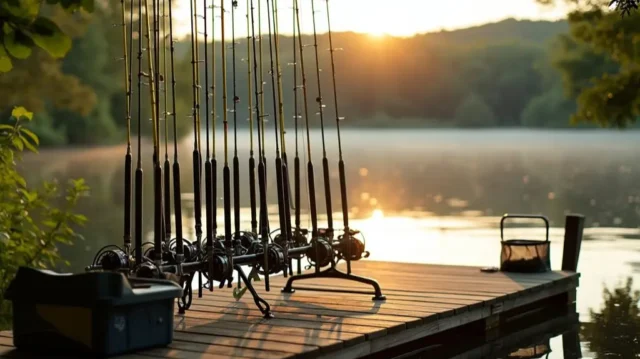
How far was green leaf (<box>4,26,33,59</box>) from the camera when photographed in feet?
12.1

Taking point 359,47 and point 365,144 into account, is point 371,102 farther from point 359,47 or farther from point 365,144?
point 365,144

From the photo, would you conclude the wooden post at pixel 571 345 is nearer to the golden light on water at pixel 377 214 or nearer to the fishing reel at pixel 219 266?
the fishing reel at pixel 219 266

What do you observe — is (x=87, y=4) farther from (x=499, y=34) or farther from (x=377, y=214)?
(x=499, y=34)

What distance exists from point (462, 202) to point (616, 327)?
1422 centimetres

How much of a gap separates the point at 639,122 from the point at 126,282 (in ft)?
208

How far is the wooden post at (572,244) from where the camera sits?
31.6ft

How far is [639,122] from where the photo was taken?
66.7m

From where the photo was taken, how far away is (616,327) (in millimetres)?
8648

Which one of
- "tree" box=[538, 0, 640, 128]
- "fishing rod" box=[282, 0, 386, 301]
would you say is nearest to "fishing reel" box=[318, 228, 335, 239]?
"fishing rod" box=[282, 0, 386, 301]

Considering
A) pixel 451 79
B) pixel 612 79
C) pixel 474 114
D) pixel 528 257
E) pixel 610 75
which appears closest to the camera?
pixel 528 257

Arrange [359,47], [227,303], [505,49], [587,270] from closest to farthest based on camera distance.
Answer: [227,303], [587,270], [359,47], [505,49]

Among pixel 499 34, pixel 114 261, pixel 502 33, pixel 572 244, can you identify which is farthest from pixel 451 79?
pixel 114 261

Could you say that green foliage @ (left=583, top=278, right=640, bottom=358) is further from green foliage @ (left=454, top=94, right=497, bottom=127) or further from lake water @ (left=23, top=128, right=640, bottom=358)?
green foliage @ (left=454, top=94, right=497, bottom=127)

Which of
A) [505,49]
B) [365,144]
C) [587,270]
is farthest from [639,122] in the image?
[587,270]
